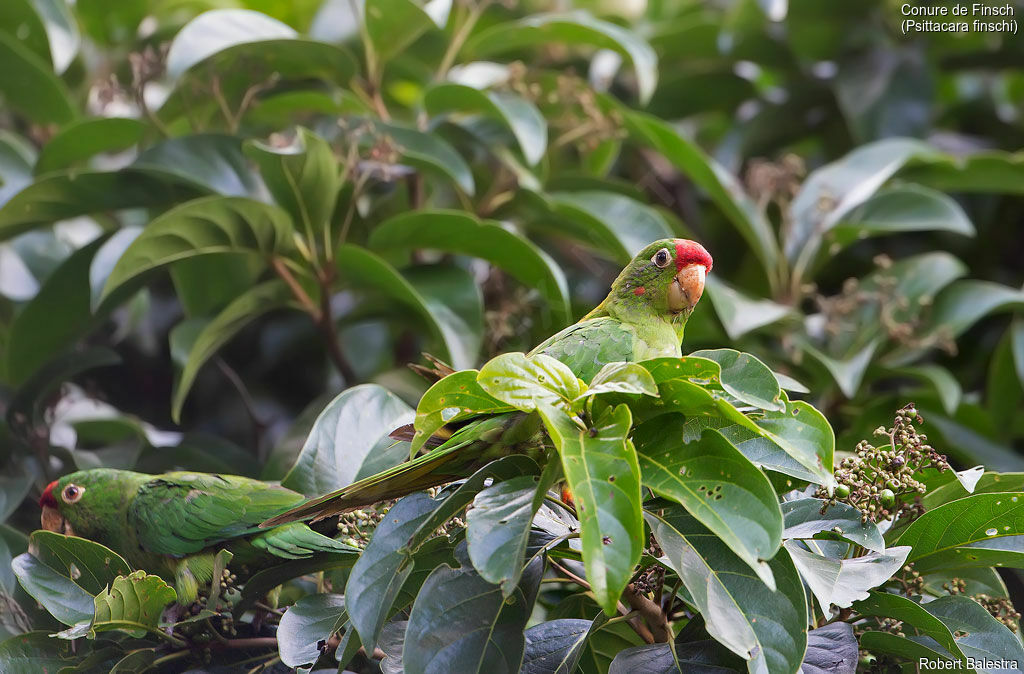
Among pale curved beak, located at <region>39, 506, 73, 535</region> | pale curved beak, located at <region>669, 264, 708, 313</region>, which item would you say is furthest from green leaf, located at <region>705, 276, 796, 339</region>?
pale curved beak, located at <region>39, 506, 73, 535</region>

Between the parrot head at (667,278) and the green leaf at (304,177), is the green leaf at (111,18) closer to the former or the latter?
the green leaf at (304,177)

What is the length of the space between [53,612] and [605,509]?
1.03 meters

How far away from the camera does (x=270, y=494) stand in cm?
176

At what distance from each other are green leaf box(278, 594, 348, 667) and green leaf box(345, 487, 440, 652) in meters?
0.17

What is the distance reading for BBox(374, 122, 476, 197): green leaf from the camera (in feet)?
8.35

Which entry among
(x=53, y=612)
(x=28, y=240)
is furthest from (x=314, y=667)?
(x=28, y=240)

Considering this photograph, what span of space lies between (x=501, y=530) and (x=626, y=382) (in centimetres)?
26

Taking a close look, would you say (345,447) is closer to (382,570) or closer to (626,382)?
(382,570)

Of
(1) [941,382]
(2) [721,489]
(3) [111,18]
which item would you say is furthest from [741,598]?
(3) [111,18]

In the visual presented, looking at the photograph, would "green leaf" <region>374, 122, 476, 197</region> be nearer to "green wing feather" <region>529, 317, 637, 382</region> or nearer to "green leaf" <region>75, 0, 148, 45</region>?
"green wing feather" <region>529, 317, 637, 382</region>

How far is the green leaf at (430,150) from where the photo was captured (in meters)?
2.54

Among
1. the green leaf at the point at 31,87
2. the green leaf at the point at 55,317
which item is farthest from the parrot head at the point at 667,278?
the green leaf at the point at 31,87

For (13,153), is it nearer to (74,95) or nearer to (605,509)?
(74,95)

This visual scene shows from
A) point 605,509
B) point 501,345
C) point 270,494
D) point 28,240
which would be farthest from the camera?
point 28,240
